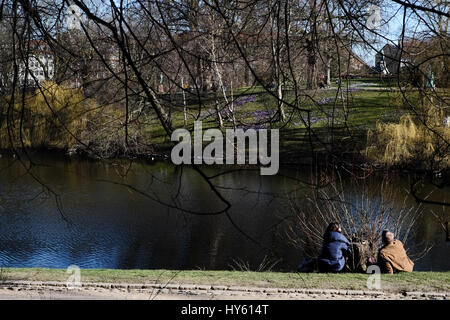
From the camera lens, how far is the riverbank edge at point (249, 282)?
6.36 m

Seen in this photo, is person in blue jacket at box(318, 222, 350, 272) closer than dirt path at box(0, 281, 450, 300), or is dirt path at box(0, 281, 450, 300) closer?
dirt path at box(0, 281, 450, 300)

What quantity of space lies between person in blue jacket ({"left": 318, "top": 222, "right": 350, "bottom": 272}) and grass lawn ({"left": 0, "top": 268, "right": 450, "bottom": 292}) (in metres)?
0.33

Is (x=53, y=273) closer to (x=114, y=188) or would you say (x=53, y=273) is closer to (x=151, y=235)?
(x=151, y=235)

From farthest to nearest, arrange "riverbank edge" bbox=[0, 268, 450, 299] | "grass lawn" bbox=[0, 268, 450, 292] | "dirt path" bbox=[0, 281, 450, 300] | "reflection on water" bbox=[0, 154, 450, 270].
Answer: "reflection on water" bbox=[0, 154, 450, 270]
"grass lawn" bbox=[0, 268, 450, 292]
"riverbank edge" bbox=[0, 268, 450, 299]
"dirt path" bbox=[0, 281, 450, 300]

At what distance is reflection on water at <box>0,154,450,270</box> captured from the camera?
9.94m

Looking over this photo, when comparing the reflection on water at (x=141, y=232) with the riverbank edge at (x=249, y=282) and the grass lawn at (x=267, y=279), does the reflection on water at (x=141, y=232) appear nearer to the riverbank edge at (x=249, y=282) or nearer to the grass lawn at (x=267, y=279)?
the grass lawn at (x=267, y=279)

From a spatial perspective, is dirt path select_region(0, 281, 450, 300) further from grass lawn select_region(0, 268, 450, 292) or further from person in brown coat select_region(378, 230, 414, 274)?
person in brown coat select_region(378, 230, 414, 274)

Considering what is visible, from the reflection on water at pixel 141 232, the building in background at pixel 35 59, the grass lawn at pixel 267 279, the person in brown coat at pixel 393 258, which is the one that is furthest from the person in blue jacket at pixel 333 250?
the building in background at pixel 35 59

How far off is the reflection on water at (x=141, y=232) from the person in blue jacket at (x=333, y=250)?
969mm

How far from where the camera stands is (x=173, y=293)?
632cm

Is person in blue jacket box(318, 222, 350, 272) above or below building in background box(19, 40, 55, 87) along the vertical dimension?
below

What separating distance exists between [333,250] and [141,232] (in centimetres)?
549

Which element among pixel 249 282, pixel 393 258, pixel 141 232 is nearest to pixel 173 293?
pixel 249 282

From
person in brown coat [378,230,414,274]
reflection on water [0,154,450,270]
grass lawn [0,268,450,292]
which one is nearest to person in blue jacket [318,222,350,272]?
grass lawn [0,268,450,292]
